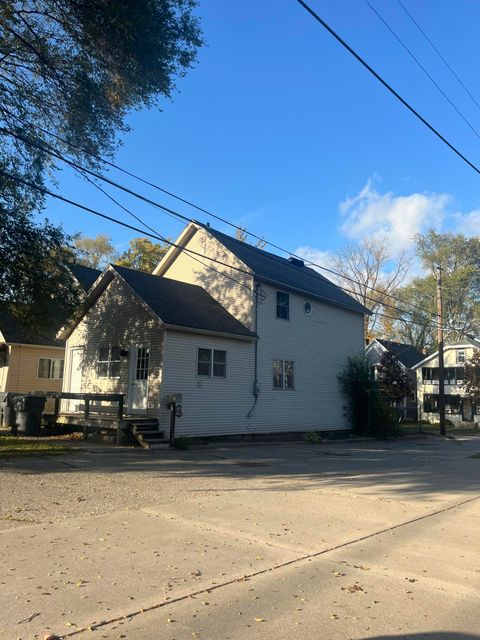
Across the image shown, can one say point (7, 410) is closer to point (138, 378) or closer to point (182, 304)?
point (138, 378)

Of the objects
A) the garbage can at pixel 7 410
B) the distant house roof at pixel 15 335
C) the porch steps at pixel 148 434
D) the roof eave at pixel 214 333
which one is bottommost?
the porch steps at pixel 148 434

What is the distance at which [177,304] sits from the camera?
18.7 metres

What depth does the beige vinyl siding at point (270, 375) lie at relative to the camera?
1745 centimetres

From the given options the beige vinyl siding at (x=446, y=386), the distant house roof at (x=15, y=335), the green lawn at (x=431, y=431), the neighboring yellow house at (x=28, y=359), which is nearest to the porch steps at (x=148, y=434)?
the neighboring yellow house at (x=28, y=359)

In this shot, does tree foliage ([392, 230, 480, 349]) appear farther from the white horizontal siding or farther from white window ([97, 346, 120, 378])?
white window ([97, 346, 120, 378])

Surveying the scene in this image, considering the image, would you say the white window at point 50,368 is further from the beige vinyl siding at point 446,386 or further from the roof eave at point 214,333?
the beige vinyl siding at point 446,386

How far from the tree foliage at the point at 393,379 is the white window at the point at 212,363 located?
17239 mm

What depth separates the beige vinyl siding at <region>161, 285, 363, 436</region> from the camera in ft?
57.3

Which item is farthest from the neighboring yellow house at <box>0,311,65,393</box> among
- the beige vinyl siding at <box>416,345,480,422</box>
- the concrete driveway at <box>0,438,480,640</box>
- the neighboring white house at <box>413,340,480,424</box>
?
the beige vinyl siding at <box>416,345,480,422</box>

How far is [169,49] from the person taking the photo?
1370cm

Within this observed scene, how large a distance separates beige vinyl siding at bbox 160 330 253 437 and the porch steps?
0.47m

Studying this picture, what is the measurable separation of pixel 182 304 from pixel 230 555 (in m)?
13.8

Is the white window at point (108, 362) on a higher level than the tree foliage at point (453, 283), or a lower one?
lower

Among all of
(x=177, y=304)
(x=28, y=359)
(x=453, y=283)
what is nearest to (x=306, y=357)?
Result: (x=177, y=304)
